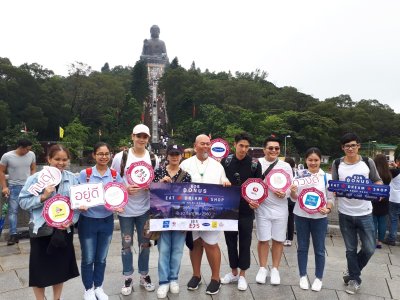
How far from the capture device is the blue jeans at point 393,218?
6129 millimetres

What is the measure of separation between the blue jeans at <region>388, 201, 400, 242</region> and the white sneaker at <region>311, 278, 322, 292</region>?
2772 millimetres

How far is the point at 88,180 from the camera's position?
3684 mm

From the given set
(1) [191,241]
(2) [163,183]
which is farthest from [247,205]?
(2) [163,183]

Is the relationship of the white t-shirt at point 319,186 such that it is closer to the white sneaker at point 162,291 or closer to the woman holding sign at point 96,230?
the white sneaker at point 162,291

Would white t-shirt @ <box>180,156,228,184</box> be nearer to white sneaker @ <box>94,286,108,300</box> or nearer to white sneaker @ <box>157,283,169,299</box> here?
white sneaker @ <box>157,283,169,299</box>

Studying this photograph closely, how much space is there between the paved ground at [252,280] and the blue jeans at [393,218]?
0.41 metres

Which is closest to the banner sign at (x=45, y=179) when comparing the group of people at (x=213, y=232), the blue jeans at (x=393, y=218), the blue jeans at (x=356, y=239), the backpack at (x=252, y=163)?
the group of people at (x=213, y=232)

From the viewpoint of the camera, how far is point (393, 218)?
6203 mm

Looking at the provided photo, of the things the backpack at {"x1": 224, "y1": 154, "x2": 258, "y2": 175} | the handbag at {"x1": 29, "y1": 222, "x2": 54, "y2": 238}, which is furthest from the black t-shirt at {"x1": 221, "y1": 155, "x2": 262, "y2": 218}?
the handbag at {"x1": 29, "y1": 222, "x2": 54, "y2": 238}

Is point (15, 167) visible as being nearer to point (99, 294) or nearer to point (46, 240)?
point (46, 240)

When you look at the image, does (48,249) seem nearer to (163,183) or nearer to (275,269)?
(163,183)

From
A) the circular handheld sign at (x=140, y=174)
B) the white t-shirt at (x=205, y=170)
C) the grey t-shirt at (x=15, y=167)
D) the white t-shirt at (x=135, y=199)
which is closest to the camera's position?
the circular handheld sign at (x=140, y=174)

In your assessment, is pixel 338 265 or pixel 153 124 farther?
pixel 153 124

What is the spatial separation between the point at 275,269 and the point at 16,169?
438 centimetres
